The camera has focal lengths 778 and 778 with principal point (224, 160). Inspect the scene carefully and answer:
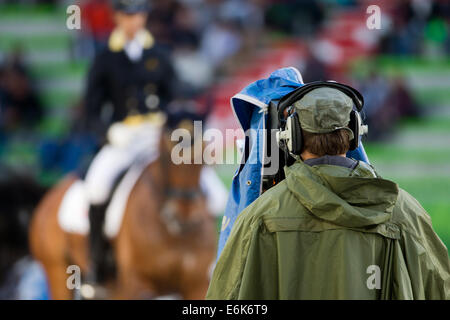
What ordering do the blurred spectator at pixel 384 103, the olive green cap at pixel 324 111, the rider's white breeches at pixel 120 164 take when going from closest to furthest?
the olive green cap at pixel 324 111
the rider's white breeches at pixel 120 164
the blurred spectator at pixel 384 103

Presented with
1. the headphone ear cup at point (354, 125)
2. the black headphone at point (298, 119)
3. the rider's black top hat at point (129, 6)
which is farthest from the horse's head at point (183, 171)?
the headphone ear cup at point (354, 125)

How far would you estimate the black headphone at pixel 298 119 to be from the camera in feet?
7.16

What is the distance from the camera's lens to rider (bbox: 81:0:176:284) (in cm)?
598

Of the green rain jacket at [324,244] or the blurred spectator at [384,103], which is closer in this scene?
the green rain jacket at [324,244]

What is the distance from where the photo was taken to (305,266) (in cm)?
207

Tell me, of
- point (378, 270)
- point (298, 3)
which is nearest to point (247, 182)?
point (378, 270)

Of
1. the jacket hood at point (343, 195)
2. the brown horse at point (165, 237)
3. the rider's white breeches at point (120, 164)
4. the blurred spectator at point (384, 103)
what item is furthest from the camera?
the blurred spectator at point (384, 103)

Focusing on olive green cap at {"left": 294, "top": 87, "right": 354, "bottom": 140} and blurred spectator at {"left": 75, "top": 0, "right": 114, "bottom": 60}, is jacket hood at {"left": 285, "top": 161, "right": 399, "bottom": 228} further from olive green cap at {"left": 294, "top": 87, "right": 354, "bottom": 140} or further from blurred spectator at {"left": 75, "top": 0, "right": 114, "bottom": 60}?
blurred spectator at {"left": 75, "top": 0, "right": 114, "bottom": 60}

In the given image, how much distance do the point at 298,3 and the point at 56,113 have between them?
10.7ft

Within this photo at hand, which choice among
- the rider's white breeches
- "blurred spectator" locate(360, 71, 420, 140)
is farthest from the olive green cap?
"blurred spectator" locate(360, 71, 420, 140)

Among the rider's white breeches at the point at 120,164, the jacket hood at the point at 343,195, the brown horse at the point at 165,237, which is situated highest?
the jacket hood at the point at 343,195

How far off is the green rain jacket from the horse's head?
3449 mm

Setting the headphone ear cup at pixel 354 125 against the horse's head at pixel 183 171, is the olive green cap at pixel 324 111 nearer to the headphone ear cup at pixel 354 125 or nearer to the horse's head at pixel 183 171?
the headphone ear cup at pixel 354 125
